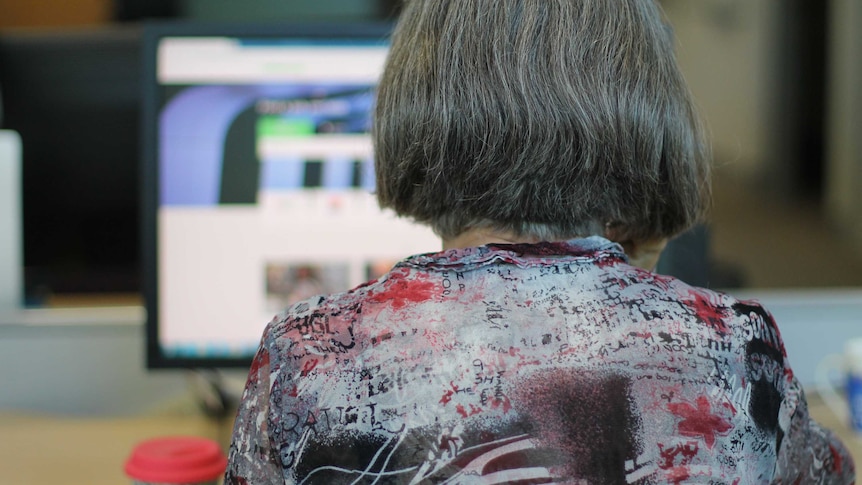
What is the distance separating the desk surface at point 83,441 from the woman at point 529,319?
1.52 ft

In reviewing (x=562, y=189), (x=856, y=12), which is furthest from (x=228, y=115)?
(x=856, y=12)

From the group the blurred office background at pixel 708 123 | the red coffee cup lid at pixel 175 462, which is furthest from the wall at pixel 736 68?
the red coffee cup lid at pixel 175 462

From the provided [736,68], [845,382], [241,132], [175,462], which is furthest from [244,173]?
[736,68]

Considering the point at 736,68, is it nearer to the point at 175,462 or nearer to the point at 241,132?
the point at 241,132

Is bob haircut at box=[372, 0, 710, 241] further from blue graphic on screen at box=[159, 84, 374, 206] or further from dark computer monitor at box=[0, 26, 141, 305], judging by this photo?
dark computer monitor at box=[0, 26, 141, 305]

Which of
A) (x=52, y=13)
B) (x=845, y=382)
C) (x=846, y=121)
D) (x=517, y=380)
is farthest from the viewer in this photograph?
(x=846, y=121)

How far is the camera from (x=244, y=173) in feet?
3.49

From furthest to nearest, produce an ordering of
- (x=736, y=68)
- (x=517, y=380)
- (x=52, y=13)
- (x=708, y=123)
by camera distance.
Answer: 1. (x=736, y=68)
2. (x=52, y=13)
3. (x=708, y=123)
4. (x=517, y=380)

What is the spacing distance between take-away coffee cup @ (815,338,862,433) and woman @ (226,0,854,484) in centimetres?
49

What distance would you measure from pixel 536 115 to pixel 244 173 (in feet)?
1.78

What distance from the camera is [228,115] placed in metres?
1.06

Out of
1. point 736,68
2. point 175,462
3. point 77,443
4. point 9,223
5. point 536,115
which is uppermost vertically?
point 736,68

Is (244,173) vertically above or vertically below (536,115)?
below

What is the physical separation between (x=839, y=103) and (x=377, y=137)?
5.16 metres
